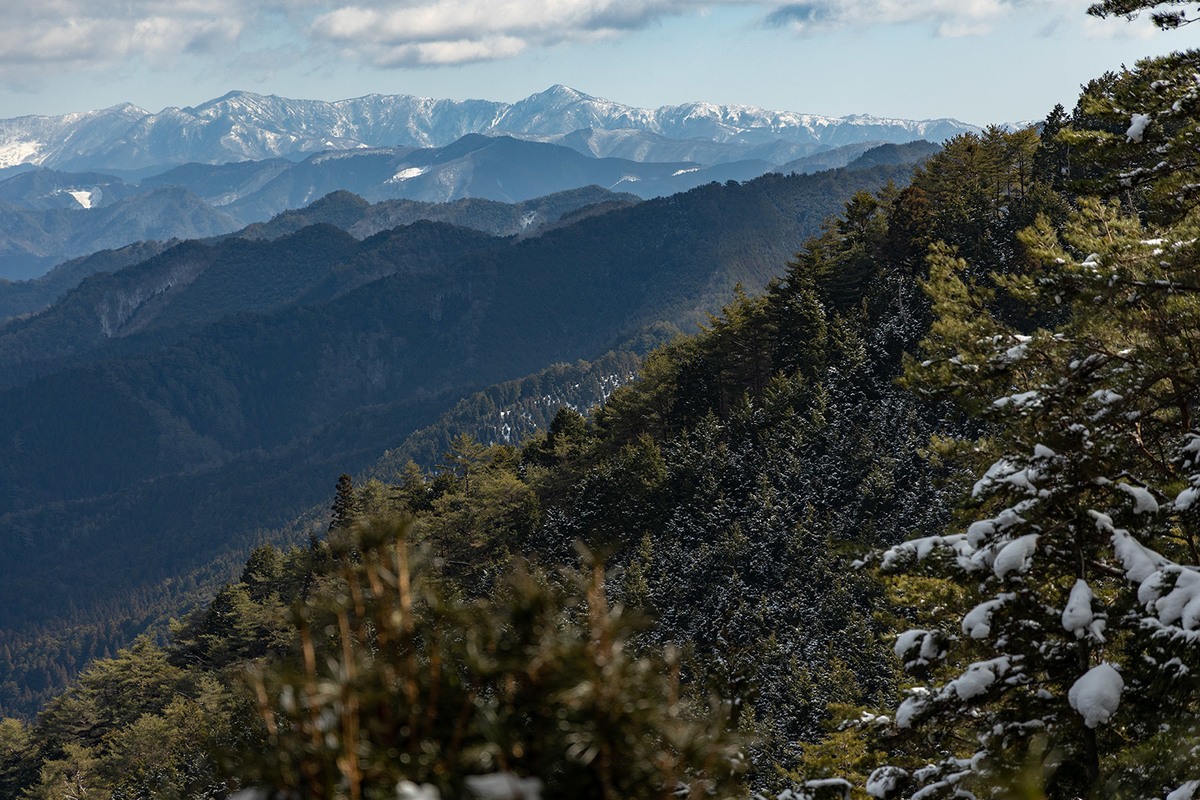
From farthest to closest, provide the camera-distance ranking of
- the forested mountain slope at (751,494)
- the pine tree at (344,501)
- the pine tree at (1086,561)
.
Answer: the pine tree at (344,501), the forested mountain slope at (751,494), the pine tree at (1086,561)

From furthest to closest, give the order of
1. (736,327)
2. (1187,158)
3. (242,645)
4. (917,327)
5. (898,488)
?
(242,645) → (736,327) → (917,327) → (898,488) → (1187,158)

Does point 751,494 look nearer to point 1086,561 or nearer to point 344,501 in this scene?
point 344,501

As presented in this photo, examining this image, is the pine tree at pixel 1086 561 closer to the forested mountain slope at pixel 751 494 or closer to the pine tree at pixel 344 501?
the forested mountain slope at pixel 751 494

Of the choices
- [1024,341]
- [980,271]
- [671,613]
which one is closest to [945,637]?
[1024,341]

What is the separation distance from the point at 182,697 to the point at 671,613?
41947 millimetres

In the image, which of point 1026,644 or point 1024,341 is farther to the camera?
point 1024,341

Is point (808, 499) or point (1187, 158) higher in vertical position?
point (1187, 158)

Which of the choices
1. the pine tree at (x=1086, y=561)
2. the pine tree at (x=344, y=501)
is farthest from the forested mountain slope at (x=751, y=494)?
the pine tree at (x=1086, y=561)

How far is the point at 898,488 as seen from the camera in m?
46.7

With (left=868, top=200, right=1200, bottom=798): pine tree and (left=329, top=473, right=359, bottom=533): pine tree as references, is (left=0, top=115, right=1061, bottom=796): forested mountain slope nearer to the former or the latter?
(left=329, top=473, right=359, bottom=533): pine tree

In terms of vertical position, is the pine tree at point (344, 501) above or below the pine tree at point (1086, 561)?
below

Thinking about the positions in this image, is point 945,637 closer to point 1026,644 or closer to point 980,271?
point 1026,644

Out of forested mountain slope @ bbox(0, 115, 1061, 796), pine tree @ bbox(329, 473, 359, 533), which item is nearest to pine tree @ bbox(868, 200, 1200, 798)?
forested mountain slope @ bbox(0, 115, 1061, 796)

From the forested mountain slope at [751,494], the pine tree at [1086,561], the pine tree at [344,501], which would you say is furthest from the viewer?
the pine tree at [344,501]
